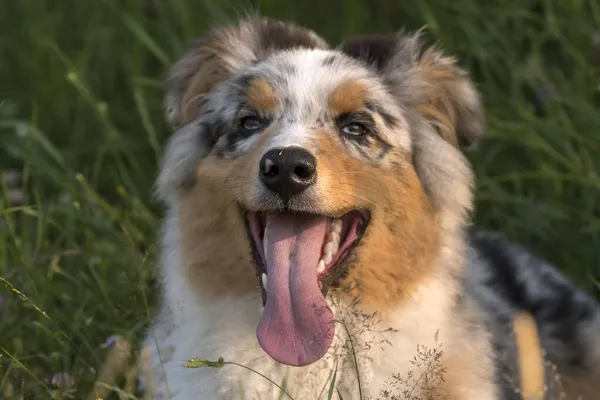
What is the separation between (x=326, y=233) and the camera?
414 centimetres

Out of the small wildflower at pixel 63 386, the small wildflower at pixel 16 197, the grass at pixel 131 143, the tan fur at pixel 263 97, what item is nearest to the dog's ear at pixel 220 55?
the tan fur at pixel 263 97

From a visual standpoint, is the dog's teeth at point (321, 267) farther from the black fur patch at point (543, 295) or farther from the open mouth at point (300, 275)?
the black fur patch at point (543, 295)

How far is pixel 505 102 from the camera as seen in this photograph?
21.8 ft

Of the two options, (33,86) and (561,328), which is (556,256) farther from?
(33,86)

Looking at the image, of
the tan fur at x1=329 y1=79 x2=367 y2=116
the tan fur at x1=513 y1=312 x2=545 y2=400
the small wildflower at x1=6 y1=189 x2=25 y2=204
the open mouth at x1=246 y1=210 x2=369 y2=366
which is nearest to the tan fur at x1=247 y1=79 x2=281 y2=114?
the tan fur at x1=329 y1=79 x2=367 y2=116

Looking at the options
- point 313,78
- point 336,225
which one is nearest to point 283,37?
point 313,78

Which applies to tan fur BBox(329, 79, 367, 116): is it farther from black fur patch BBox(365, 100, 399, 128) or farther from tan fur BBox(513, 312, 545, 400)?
tan fur BBox(513, 312, 545, 400)

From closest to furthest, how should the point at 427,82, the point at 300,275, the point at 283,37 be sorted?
the point at 300,275 → the point at 427,82 → the point at 283,37

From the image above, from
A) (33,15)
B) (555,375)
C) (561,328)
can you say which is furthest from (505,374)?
(33,15)

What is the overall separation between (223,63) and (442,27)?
109 inches

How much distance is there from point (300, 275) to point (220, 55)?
47.0 inches

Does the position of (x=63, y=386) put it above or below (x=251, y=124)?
below

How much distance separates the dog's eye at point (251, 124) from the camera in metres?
4.33

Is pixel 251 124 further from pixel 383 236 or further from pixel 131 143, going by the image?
pixel 131 143
